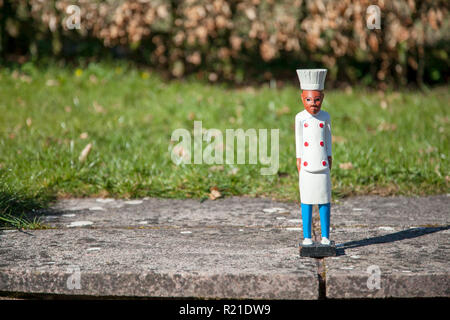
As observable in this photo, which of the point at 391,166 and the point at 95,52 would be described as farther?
the point at 95,52

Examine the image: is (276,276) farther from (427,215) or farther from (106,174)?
(106,174)

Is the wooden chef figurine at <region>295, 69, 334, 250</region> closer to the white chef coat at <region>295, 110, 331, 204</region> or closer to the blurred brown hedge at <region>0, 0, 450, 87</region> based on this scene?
the white chef coat at <region>295, 110, 331, 204</region>

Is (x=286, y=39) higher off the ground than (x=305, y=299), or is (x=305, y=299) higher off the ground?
(x=286, y=39)

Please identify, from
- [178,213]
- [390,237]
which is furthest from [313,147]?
[178,213]

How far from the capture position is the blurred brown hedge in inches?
257

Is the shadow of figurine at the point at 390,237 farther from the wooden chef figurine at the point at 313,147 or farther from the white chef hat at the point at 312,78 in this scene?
the white chef hat at the point at 312,78

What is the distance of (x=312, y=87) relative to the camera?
2.39 metres

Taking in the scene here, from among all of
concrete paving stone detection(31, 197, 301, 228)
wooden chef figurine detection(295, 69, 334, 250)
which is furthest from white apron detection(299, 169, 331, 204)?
concrete paving stone detection(31, 197, 301, 228)

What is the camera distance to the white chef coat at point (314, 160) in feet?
7.96

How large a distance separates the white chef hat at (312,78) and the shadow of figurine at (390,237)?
85 cm

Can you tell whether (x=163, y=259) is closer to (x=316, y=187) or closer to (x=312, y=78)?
(x=316, y=187)

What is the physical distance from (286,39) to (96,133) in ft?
9.57

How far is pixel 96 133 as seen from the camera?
16.4 feet

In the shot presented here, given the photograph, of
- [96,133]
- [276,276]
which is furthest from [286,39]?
[276,276]
